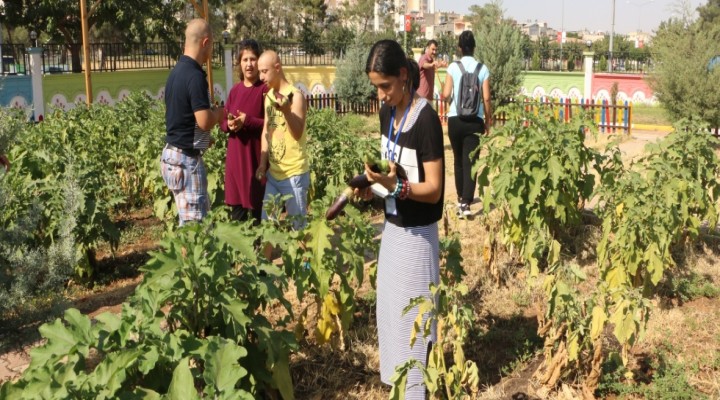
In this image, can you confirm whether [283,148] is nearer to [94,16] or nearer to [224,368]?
[224,368]

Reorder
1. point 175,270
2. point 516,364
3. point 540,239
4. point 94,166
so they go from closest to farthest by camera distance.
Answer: point 175,270
point 516,364
point 540,239
point 94,166

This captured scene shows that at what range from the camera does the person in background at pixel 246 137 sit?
5.23 metres

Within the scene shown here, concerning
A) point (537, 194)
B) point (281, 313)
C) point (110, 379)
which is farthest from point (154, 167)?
point (110, 379)

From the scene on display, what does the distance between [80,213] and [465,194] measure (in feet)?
11.2

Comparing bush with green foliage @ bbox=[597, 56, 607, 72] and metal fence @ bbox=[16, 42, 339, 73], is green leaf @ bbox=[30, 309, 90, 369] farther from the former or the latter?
bush with green foliage @ bbox=[597, 56, 607, 72]

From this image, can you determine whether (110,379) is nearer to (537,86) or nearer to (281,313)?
(281,313)

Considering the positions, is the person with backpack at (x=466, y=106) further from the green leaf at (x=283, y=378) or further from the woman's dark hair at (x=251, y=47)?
the green leaf at (x=283, y=378)

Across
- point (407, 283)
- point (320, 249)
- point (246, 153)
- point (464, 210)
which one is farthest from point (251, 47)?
point (464, 210)

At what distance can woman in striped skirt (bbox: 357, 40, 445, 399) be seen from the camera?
10.7 feet

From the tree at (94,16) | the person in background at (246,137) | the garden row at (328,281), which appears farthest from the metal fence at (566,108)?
the tree at (94,16)

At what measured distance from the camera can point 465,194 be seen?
23.7 feet

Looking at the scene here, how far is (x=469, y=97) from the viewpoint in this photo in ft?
22.8

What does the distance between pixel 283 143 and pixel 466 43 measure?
110 inches

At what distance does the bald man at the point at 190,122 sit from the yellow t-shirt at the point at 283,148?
1.16ft
